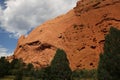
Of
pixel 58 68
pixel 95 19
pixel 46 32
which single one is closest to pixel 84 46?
pixel 95 19

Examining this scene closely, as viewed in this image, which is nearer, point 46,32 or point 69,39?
point 69,39

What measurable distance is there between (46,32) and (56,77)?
227 feet

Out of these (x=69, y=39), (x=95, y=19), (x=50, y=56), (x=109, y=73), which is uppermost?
(x=95, y=19)

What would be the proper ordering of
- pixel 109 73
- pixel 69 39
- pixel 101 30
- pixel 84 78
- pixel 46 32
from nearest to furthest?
pixel 109 73
pixel 84 78
pixel 101 30
pixel 69 39
pixel 46 32

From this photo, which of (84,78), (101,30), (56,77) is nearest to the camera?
(56,77)

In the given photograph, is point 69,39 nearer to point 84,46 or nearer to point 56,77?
point 84,46

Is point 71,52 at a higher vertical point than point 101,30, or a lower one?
lower

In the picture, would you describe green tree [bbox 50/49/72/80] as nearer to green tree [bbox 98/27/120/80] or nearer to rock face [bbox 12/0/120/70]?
green tree [bbox 98/27/120/80]

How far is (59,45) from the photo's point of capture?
108 meters

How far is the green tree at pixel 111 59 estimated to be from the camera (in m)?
35.6

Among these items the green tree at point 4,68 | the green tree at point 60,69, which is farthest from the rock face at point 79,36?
the green tree at point 60,69

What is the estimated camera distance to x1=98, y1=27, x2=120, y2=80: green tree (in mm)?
35625

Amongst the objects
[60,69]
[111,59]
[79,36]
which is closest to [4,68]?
[79,36]

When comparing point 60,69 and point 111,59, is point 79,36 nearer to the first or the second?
point 60,69
